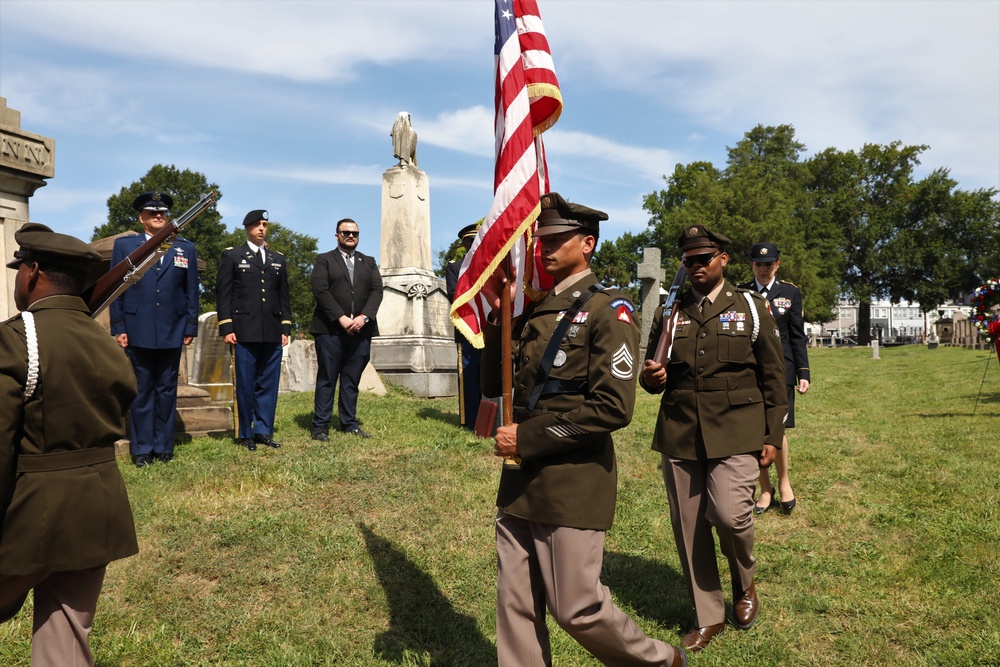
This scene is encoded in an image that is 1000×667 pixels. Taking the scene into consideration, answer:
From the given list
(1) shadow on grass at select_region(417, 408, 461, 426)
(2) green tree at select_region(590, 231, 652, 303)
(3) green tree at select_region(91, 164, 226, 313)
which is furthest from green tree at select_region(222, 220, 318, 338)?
(1) shadow on grass at select_region(417, 408, 461, 426)

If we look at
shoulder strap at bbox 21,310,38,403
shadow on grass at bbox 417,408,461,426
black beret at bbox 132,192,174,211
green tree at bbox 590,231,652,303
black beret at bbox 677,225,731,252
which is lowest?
shadow on grass at bbox 417,408,461,426

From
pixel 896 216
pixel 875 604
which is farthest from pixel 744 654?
pixel 896 216

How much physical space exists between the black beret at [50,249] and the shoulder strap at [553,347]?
1.87m

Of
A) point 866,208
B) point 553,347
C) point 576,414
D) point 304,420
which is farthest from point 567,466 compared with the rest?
point 866,208

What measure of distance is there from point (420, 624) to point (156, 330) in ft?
13.5

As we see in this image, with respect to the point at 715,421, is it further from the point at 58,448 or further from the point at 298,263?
the point at 298,263

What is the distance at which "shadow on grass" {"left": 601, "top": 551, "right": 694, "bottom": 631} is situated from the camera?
5.08 meters

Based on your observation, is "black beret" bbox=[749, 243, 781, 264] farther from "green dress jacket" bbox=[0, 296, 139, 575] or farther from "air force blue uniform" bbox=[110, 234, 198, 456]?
"green dress jacket" bbox=[0, 296, 139, 575]

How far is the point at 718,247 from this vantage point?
477cm

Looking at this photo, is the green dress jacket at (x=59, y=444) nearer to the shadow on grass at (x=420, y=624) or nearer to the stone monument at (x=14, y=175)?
the shadow on grass at (x=420, y=624)

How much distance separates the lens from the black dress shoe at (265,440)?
817 centimetres

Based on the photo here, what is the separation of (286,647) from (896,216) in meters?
62.9

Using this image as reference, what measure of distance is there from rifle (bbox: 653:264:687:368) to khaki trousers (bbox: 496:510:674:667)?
1667mm

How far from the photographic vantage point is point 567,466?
11.1 feet
